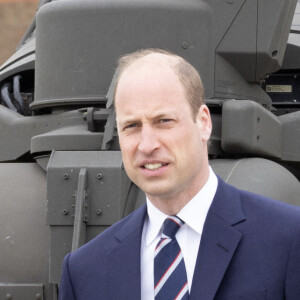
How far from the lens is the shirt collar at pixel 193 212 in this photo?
165 cm

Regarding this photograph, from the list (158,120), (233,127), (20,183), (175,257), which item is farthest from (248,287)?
(20,183)

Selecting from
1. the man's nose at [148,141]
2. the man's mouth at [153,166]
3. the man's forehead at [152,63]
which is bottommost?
the man's mouth at [153,166]

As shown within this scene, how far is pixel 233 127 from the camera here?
141 inches

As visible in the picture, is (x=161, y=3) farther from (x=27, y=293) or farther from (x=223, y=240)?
(x=223, y=240)

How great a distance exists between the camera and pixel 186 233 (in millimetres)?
1659

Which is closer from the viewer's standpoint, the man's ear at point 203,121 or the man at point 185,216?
the man at point 185,216

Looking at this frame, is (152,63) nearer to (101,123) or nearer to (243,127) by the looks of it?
(243,127)

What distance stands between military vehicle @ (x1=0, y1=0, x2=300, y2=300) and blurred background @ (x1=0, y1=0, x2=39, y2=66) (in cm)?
436

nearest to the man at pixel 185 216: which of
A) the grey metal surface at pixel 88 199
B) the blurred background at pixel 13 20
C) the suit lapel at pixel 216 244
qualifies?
the suit lapel at pixel 216 244

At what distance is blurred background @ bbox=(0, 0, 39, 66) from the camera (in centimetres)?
868

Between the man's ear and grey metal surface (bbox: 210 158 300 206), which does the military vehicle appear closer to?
grey metal surface (bbox: 210 158 300 206)

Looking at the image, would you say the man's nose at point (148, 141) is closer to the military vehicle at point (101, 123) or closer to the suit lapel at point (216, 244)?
the suit lapel at point (216, 244)

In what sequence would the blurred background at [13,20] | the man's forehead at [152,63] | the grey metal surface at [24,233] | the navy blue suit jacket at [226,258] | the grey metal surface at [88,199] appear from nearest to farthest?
the navy blue suit jacket at [226,258]
the man's forehead at [152,63]
the grey metal surface at [88,199]
the grey metal surface at [24,233]
the blurred background at [13,20]

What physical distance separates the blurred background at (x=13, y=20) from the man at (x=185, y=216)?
718 cm
